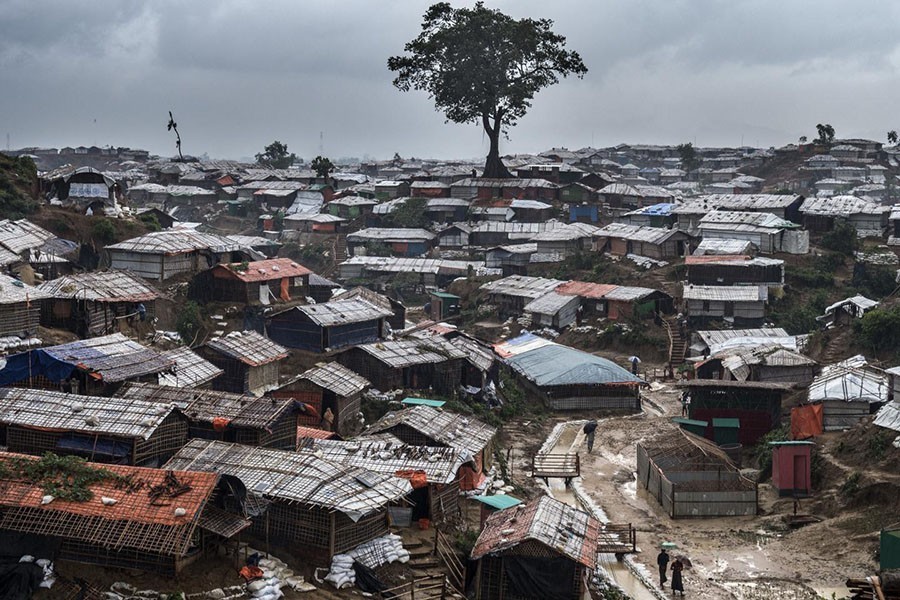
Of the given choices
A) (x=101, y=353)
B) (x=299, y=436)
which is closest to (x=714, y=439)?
(x=299, y=436)

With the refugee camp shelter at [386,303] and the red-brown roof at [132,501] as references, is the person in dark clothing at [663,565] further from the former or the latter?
the refugee camp shelter at [386,303]

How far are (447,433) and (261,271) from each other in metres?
18.7

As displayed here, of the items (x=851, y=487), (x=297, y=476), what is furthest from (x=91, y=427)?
(x=851, y=487)

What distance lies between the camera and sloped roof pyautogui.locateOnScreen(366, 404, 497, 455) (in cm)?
3062

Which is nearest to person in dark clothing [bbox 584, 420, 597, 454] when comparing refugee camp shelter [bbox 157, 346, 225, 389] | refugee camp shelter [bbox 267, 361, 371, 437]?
refugee camp shelter [bbox 267, 361, 371, 437]

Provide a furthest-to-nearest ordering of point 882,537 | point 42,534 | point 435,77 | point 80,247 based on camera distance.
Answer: point 435,77
point 80,247
point 882,537
point 42,534

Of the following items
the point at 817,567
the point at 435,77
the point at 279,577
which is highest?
the point at 435,77

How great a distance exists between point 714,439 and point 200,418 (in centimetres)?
1916

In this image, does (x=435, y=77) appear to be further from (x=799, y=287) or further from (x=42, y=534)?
(x=42, y=534)

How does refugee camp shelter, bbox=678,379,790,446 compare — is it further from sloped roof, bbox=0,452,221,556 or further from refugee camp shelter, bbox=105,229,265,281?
refugee camp shelter, bbox=105,229,265,281

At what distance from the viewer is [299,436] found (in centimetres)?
2941

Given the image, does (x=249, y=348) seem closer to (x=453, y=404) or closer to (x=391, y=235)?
(x=453, y=404)

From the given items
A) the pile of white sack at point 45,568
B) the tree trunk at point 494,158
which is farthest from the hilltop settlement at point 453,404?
the tree trunk at point 494,158

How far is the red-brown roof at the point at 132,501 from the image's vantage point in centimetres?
2042
